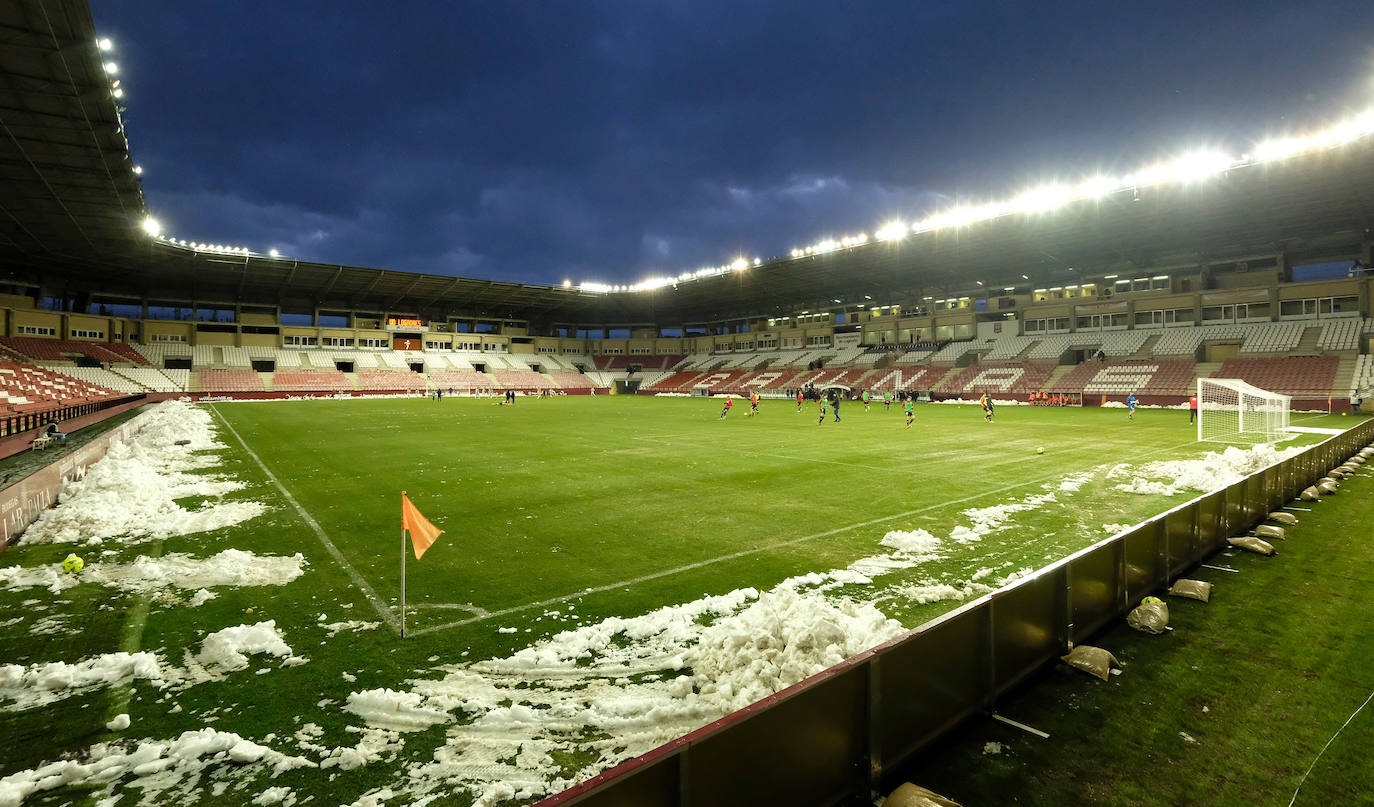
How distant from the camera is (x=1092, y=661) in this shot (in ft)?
15.9

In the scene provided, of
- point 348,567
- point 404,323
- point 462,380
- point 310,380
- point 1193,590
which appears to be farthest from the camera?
point 404,323

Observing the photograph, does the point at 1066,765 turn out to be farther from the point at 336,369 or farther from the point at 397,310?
the point at 397,310

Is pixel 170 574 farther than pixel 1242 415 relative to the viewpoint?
No

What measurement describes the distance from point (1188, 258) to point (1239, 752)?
209 feet

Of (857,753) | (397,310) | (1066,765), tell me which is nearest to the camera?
(857,753)

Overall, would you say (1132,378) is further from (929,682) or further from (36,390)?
(36,390)

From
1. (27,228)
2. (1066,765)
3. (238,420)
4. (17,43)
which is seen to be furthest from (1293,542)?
(27,228)

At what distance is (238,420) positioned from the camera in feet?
105

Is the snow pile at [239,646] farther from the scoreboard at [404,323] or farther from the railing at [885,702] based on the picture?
the scoreboard at [404,323]

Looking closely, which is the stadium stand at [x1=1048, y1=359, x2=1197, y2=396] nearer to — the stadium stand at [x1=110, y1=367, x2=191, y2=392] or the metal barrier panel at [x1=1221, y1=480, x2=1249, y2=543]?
the metal barrier panel at [x1=1221, y1=480, x2=1249, y2=543]

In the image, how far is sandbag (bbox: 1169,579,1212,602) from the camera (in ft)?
20.8

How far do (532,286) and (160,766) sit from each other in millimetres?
74956

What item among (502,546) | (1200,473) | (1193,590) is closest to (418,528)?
(502,546)

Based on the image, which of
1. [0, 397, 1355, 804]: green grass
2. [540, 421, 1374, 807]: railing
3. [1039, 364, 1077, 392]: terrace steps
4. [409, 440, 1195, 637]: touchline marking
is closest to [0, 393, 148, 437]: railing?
[0, 397, 1355, 804]: green grass
